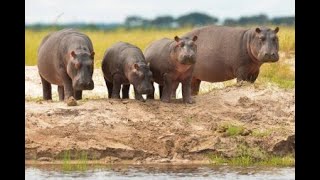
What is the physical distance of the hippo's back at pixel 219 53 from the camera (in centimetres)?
1781

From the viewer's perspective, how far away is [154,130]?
14844 millimetres

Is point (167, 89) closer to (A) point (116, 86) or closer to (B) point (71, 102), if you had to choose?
(A) point (116, 86)

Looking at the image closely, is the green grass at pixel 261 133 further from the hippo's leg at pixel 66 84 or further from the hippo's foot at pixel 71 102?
the hippo's leg at pixel 66 84

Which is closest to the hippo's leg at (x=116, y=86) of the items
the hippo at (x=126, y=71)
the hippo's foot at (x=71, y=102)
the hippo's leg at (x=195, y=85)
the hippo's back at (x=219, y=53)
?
the hippo at (x=126, y=71)

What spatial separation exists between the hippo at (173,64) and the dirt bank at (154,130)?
246 mm

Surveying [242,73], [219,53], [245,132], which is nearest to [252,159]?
[245,132]

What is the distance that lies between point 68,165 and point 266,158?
2639 mm

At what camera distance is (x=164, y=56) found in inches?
627

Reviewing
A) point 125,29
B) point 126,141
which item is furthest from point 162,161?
point 125,29

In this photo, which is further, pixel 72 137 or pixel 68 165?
pixel 72 137

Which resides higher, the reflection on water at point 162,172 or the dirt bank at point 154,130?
the dirt bank at point 154,130

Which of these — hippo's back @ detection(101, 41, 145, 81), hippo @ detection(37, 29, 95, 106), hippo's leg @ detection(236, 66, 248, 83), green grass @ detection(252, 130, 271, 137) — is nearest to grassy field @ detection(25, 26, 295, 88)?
hippo's leg @ detection(236, 66, 248, 83)

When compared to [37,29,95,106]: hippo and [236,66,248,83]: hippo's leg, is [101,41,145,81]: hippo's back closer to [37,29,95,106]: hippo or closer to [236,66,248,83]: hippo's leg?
[37,29,95,106]: hippo
